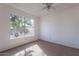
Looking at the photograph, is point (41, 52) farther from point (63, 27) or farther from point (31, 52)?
point (63, 27)

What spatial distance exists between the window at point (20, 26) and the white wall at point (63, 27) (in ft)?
3.98

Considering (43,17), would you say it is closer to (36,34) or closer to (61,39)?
(36,34)

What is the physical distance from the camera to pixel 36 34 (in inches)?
293

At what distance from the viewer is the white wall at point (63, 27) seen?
15.7ft

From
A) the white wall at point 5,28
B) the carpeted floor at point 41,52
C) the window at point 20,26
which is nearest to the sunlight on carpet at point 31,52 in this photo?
the carpeted floor at point 41,52

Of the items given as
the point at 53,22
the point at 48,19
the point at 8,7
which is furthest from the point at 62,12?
the point at 8,7

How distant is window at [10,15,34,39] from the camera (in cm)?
491

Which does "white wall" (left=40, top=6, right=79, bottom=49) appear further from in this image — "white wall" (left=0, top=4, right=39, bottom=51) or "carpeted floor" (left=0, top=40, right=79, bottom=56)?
"white wall" (left=0, top=4, right=39, bottom=51)

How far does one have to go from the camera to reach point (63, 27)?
551 centimetres

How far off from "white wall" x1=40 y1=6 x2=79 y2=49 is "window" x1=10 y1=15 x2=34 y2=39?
121cm

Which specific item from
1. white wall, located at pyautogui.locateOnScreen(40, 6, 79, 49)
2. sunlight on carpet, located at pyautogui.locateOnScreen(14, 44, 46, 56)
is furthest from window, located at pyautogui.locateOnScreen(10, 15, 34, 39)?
sunlight on carpet, located at pyautogui.locateOnScreen(14, 44, 46, 56)

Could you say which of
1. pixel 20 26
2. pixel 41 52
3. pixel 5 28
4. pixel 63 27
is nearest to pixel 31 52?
pixel 41 52

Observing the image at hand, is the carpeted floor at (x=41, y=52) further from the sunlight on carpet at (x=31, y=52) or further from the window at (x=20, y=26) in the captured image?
the window at (x=20, y=26)

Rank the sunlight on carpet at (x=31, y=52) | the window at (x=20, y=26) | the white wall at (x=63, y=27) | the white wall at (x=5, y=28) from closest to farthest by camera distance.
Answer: the sunlight on carpet at (x=31, y=52) < the white wall at (x=5, y=28) < the white wall at (x=63, y=27) < the window at (x=20, y=26)
